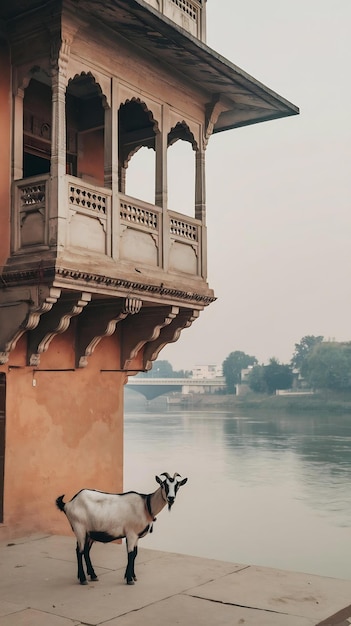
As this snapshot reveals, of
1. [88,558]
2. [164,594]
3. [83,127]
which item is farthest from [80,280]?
[164,594]

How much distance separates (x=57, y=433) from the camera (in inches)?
411

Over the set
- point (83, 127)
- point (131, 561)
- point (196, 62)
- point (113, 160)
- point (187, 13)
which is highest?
point (187, 13)

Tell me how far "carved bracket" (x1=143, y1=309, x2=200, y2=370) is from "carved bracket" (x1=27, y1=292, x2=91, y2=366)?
7.34 feet

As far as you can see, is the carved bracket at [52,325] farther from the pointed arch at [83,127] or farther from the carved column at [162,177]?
the pointed arch at [83,127]

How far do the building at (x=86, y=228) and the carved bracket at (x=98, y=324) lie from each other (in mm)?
21

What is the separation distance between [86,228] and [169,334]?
115 inches

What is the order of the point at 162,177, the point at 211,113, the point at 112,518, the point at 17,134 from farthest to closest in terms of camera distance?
the point at 211,113 → the point at 162,177 → the point at 17,134 → the point at 112,518

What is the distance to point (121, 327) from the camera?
11523 millimetres

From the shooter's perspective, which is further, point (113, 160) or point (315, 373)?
point (315, 373)

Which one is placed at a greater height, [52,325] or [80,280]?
[80,280]

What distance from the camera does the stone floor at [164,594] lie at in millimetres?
6242

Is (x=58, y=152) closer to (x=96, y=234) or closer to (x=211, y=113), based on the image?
(x=96, y=234)

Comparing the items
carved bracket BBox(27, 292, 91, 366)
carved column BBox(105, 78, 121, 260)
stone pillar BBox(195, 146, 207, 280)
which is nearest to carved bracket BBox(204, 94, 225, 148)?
stone pillar BBox(195, 146, 207, 280)

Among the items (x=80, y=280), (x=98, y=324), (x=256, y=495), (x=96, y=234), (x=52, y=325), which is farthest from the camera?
(x=256, y=495)
